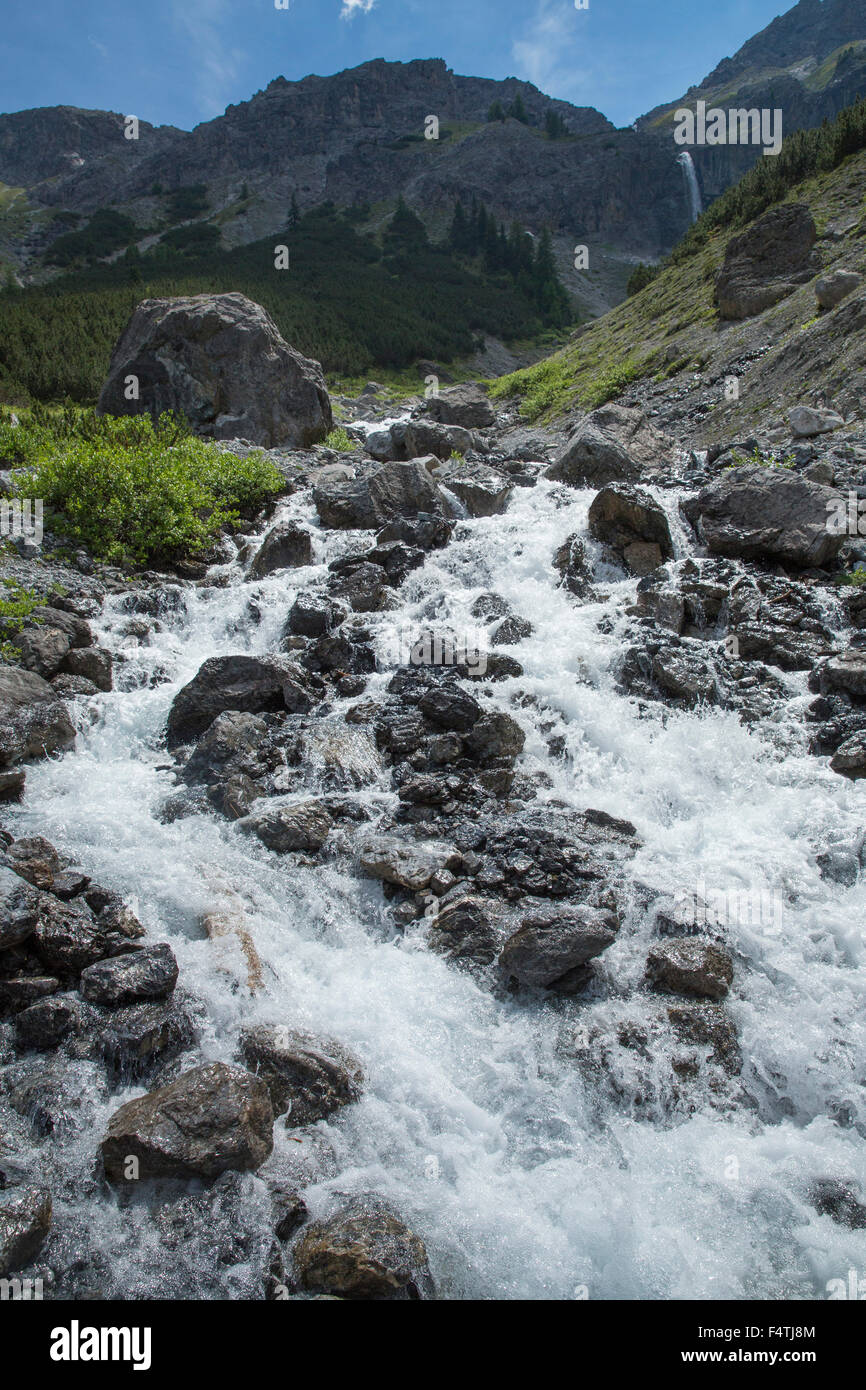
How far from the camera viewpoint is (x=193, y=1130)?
438cm

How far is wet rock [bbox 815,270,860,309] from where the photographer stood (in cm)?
1959

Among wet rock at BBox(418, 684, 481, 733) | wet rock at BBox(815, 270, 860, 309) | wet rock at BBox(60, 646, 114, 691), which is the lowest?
wet rock at BBox(418, 684, 481, 733)

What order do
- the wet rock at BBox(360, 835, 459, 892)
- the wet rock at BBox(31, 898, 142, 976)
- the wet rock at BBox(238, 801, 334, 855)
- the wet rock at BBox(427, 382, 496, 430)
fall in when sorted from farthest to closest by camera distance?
the wet rock at BBox(427, 382, 496, 430) < the wet rock at BBox(238, 801, 334, 855) < the wet rock at BBox(360, 835, 459, 892) < the wet rock at BBox(31, 898, 142, 976)

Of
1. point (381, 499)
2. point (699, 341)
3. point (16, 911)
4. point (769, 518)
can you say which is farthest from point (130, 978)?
point (699, 341)

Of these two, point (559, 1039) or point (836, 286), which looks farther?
point (836, 286)

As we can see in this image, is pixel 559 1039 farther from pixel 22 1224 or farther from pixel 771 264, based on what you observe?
pixel 771 264

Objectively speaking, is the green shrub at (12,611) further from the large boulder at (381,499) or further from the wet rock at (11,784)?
the large boulder at (381,499)

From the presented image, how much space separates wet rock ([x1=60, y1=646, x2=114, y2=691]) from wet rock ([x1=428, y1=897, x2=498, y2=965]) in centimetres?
632

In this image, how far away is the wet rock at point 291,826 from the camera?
7.33 m

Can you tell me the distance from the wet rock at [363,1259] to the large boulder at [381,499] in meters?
13.3

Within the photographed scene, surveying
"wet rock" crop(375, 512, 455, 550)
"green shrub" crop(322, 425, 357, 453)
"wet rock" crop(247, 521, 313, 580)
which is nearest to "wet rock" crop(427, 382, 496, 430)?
"green shrub" crop(322, 425, 357, 453)

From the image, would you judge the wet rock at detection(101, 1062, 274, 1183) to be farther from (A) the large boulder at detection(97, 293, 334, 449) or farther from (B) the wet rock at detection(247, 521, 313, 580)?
(A) the large boulder at detection(97, 293, 334, 449)

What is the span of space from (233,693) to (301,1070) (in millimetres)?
5624

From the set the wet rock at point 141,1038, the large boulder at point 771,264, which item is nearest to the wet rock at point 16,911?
the wet rock at point 141,1038
